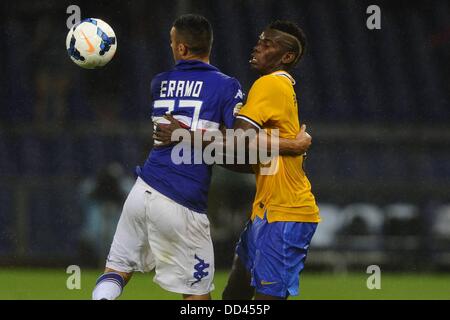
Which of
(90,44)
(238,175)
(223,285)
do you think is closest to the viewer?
(90,44)

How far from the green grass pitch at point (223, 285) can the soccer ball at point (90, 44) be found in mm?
2723

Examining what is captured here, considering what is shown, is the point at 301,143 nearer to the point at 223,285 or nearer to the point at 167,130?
the point at 167,130

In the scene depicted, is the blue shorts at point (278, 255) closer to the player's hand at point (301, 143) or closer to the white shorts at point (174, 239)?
the white shorts at point (174, 239)

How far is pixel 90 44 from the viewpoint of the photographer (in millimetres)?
6023

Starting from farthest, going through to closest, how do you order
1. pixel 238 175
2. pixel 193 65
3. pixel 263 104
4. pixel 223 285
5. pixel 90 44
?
pixel 238 175 → pixel 223 285 → pixel 90 44 → pixel 193 65 → pixel 263 104

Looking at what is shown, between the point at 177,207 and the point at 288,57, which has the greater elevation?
the point at 288,57

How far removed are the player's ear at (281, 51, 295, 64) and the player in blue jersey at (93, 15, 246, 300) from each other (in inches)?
12.5

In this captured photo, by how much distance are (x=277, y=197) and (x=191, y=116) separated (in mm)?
645

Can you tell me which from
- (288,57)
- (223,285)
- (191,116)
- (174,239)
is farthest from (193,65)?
(223,285)

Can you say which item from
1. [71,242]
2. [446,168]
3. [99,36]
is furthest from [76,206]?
[99,36]

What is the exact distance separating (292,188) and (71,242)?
6.58m

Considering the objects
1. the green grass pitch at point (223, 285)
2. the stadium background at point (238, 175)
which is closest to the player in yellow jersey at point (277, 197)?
the green grass pitch at point (223, 285)

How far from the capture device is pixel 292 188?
5.48 meters

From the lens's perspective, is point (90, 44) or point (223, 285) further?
point (223, 285)
